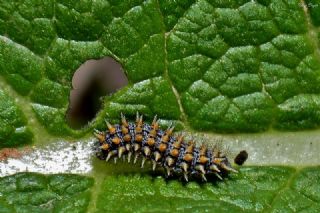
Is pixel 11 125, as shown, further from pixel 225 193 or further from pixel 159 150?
pixel 225 193

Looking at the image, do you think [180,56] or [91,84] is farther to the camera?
[91,84]

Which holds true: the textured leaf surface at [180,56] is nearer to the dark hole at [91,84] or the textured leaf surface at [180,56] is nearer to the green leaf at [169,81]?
the green leaf at [169,81]

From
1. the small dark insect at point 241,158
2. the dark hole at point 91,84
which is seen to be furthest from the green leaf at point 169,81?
the dark hole at point 91,84

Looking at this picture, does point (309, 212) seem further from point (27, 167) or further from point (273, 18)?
point (27, 167)

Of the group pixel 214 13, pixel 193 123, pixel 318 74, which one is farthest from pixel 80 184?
pixel 318 74

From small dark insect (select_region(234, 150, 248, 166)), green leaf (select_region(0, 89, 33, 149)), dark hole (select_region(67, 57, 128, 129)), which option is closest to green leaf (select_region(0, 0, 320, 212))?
green leaf (select_region(0, 89, 33, 149))

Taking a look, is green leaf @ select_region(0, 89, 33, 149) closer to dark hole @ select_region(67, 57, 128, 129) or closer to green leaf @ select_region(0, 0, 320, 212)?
green leaf @ select_region(0, 0, 320, 212)

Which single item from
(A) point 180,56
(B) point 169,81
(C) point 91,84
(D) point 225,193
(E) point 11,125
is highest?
(A) point 180,56

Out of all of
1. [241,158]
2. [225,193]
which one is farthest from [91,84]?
[225,193]
